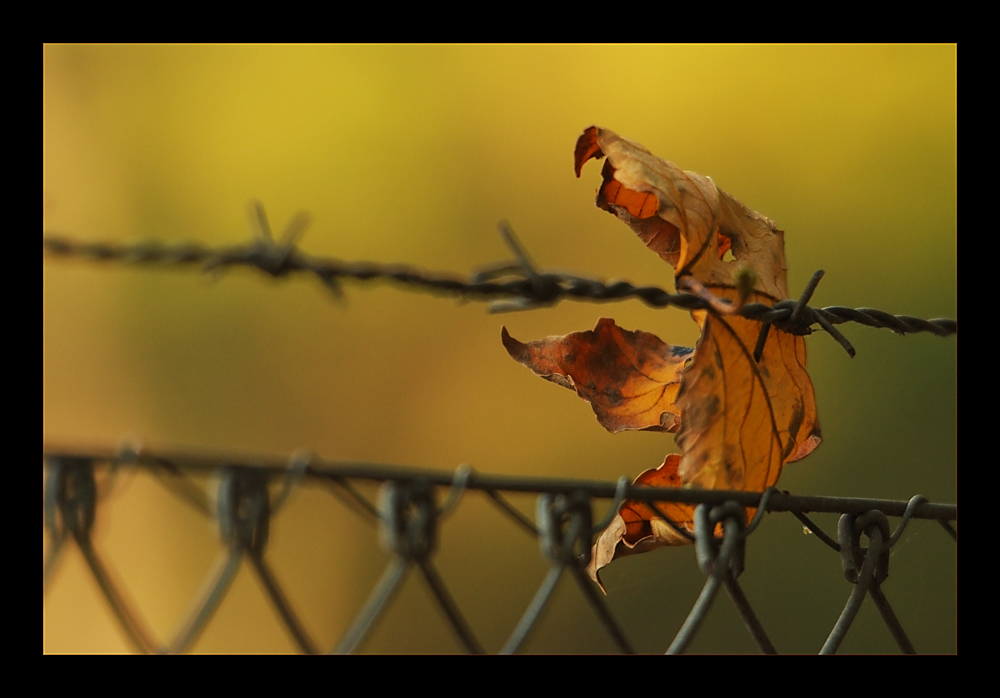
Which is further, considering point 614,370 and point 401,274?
point 614,370

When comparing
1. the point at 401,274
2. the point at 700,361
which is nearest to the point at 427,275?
the point at 401,274

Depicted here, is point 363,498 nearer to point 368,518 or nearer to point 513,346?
point 368,518

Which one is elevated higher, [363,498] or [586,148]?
[586,148]

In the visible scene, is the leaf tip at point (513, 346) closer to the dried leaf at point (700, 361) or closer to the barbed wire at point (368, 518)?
the dried leaf at point (700, 361)

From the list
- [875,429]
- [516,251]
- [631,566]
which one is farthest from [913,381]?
[516,251]

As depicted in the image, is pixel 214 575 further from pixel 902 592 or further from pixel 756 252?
pixel 902 592

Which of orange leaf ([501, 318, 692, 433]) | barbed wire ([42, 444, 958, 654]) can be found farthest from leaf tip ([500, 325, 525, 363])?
barbed wire ([42, 444, 958, 654])

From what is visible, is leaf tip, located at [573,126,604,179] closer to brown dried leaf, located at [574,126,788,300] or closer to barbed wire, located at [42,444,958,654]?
brown dried leaf, located at [574,126,788,300]
